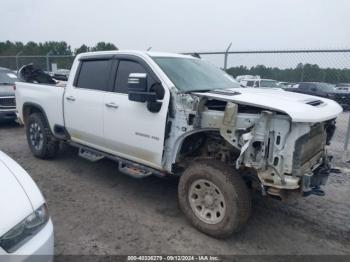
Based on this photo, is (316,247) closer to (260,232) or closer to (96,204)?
(260,232)

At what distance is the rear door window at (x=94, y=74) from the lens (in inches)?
189

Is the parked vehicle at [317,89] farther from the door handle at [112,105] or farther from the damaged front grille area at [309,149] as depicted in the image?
the door handle at [112,105]

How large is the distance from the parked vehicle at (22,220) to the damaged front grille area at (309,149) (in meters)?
2.29

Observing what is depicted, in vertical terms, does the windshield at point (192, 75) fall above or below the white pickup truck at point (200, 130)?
above

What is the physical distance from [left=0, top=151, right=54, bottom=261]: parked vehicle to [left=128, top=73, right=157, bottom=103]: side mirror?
1.64 meters

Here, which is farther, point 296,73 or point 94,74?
point 296,73

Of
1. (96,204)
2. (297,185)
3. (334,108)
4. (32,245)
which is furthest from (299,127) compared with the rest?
(96,204)

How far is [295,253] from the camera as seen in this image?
3.44 meters

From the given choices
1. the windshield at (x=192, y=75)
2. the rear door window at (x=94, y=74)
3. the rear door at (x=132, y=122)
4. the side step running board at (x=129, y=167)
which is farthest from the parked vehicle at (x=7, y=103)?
the windshield at (x=192, y=75)

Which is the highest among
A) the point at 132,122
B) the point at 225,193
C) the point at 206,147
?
the point at 132,122

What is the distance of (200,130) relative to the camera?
3672 mm

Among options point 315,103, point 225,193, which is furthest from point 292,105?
point 225,193

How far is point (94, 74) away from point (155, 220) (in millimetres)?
2412

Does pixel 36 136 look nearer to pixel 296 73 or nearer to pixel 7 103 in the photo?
pixel 7 103
